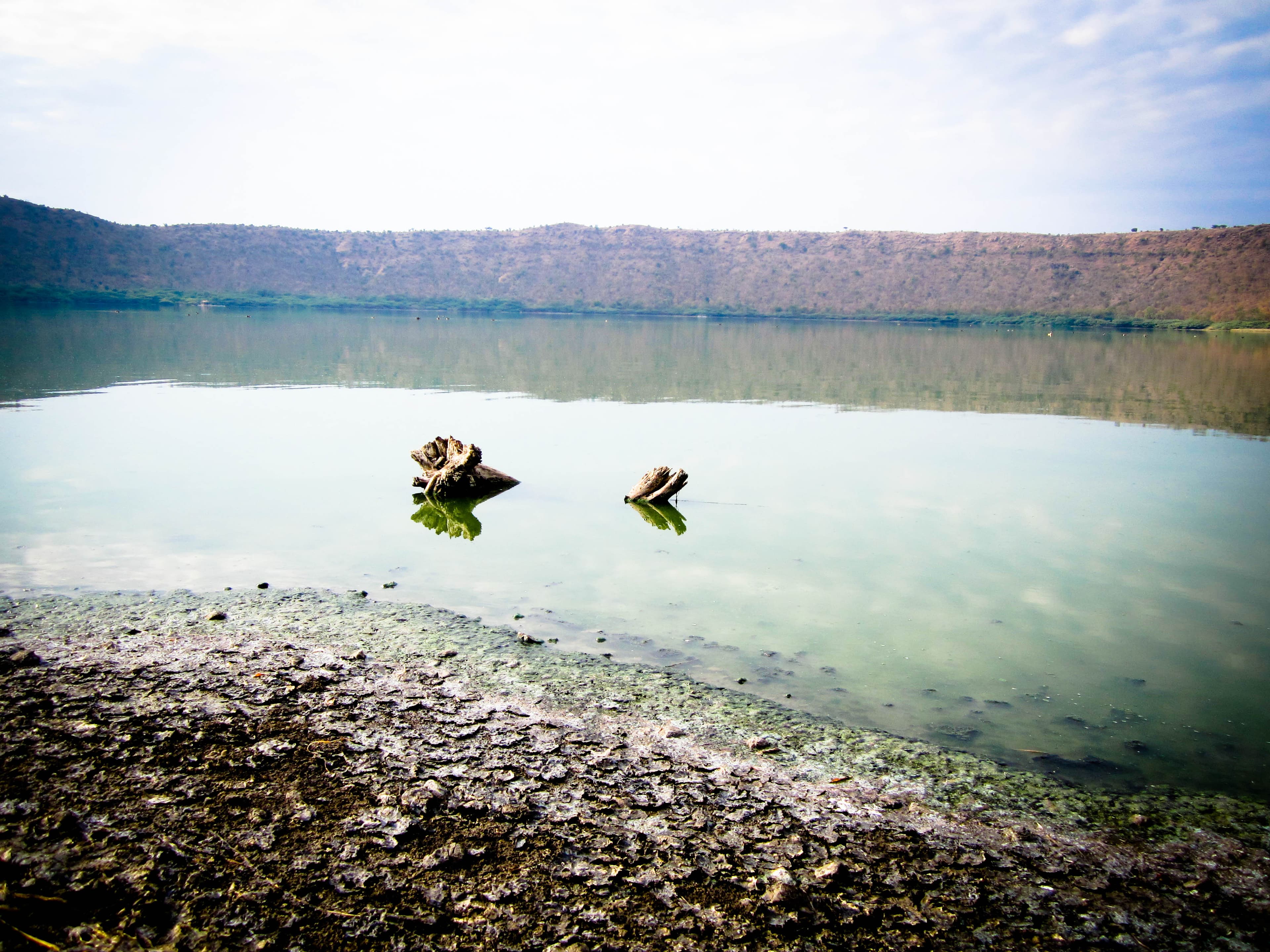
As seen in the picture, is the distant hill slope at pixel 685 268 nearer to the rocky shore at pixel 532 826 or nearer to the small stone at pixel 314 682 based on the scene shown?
the small stone at pixel 314 682

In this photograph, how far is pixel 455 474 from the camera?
34.1 feet

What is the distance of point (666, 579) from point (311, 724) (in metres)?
3.62

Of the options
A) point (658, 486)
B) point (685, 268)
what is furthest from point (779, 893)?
point (685, 268)

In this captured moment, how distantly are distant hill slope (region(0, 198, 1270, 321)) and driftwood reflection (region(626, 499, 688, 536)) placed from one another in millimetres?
80079

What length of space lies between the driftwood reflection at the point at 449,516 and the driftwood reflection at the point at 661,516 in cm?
185

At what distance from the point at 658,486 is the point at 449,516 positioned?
2.49 m

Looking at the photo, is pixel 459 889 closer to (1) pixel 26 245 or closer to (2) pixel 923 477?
(2) pixel 923 477

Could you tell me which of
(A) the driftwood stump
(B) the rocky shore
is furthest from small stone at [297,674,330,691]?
(A) the driftwood stump

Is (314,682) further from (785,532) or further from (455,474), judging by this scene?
(455,474)

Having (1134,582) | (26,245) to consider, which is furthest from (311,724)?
(26,245)

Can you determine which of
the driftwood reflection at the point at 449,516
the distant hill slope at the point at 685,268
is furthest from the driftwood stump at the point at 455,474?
the distant hill slope at the point at 685,268

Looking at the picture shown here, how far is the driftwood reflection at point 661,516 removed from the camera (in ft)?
29.8

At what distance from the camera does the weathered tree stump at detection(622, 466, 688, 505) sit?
1011 centimetres

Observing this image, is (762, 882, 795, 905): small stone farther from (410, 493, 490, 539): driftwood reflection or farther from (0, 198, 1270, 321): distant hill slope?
(0, 198, 1270, 321): distant hill slope
